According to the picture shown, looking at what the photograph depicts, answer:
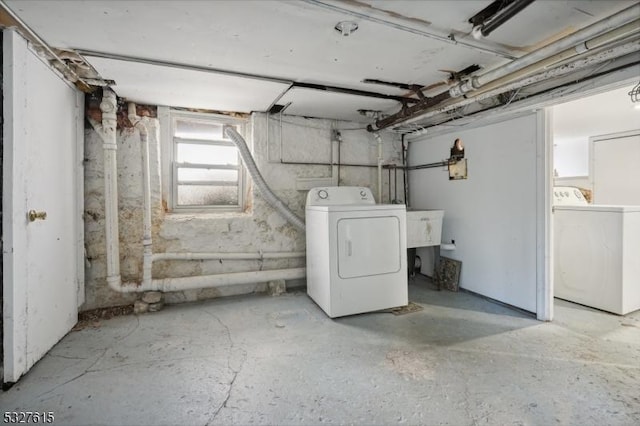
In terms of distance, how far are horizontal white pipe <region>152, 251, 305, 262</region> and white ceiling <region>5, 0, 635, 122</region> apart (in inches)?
57.8

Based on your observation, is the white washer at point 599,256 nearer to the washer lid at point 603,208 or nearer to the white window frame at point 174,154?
the washer lid at point 603,208

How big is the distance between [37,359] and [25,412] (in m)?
0.52

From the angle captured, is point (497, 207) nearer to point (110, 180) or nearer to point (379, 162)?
point (379, 162)

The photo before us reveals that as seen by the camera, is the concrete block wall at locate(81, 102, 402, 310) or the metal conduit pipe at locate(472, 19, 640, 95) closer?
the metal conduit pipe at locate(472, 19, 640, 95)

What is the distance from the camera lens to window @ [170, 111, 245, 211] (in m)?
2.91

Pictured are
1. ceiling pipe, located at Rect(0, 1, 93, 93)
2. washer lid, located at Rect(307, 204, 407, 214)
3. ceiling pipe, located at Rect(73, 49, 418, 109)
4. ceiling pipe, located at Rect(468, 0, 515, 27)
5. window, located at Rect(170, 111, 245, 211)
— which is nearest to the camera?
ceiling pipe, located at Rect(468, 0, 515, 27)

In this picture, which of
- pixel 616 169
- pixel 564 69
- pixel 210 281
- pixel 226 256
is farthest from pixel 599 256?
pixel 210 281

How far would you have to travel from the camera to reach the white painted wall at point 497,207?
7.86 ft

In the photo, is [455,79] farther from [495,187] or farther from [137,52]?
[137,52]

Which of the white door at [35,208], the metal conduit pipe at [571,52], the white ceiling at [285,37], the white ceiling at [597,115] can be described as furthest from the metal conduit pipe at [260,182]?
the white ceiling at [597,115]

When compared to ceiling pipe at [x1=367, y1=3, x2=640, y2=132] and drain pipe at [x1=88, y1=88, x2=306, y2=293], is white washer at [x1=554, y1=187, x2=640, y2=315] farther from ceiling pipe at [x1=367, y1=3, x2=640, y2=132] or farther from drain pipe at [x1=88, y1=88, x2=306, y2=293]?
drain pipe at [x1=88, y1=88, x2=306, y2=293]

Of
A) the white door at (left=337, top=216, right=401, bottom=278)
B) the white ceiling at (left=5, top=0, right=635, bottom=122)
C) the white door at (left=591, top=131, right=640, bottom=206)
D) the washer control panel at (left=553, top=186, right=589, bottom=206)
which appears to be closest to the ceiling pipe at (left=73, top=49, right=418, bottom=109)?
the white ceiling at (left=5, top=0, right=635, bottom=122)

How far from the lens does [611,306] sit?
2449 mm

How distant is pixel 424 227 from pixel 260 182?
5.79 feet
